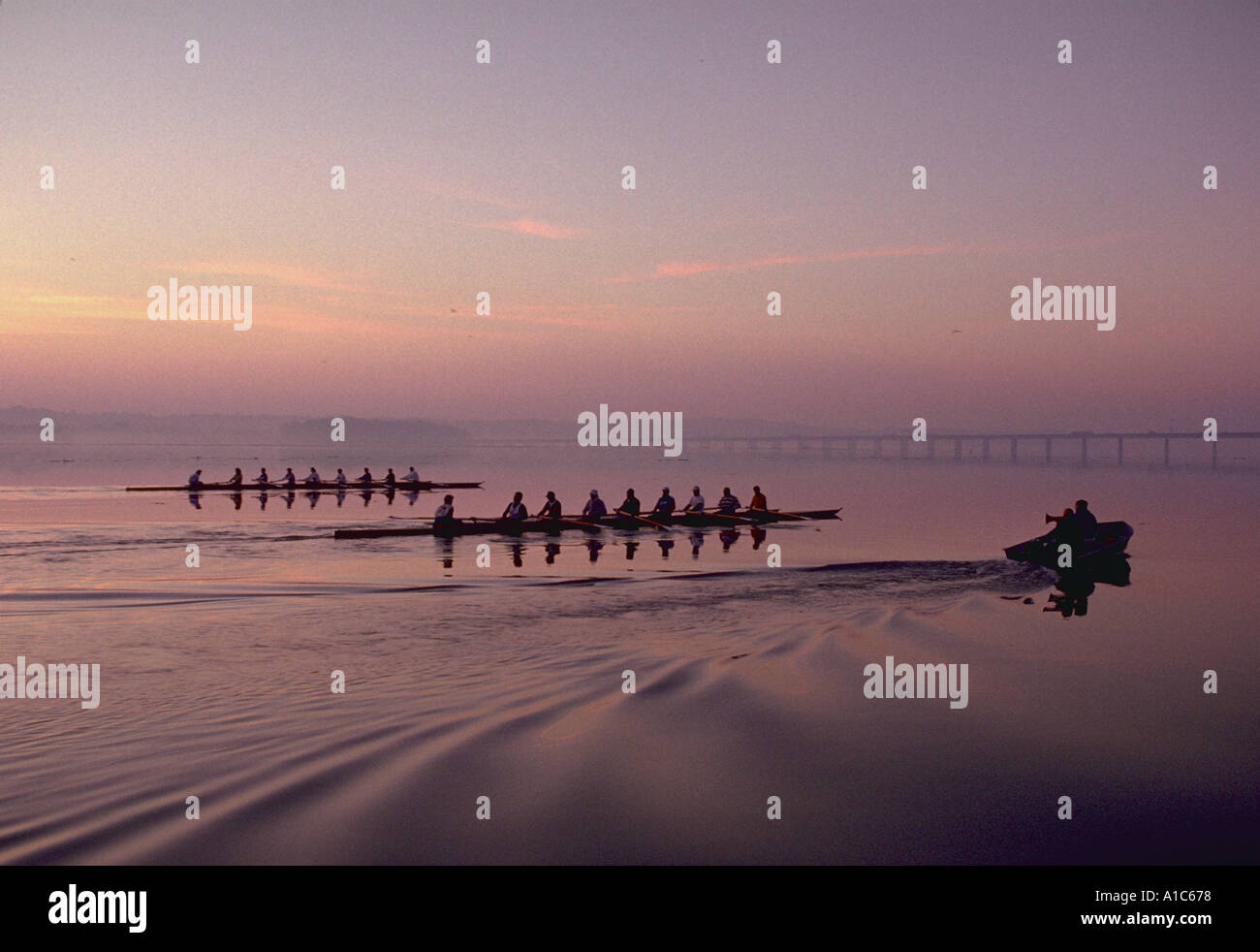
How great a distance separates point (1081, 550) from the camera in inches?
1150

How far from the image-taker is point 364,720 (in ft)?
36.8

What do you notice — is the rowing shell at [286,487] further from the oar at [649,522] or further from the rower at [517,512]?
the oar at [649,522]

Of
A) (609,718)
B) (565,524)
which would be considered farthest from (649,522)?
(609,718)

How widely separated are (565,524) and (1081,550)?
743 inches

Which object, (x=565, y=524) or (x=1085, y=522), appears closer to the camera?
(x=1085, y=522)

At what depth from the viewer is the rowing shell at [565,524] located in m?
34.1

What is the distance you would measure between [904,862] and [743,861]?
141 centimetres

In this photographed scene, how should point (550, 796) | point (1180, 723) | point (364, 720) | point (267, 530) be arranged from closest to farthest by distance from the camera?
point (550, 796) → point (364, 720) → point (1180, 723) → point (267, 530)

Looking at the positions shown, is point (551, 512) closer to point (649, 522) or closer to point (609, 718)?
point (649, 522)

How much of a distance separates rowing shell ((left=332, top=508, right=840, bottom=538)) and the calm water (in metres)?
6.76

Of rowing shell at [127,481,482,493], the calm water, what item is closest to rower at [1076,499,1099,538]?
Result: the calm water

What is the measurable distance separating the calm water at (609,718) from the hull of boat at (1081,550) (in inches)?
75.5

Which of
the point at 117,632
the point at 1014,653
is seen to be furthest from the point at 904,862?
the point at 117,632
